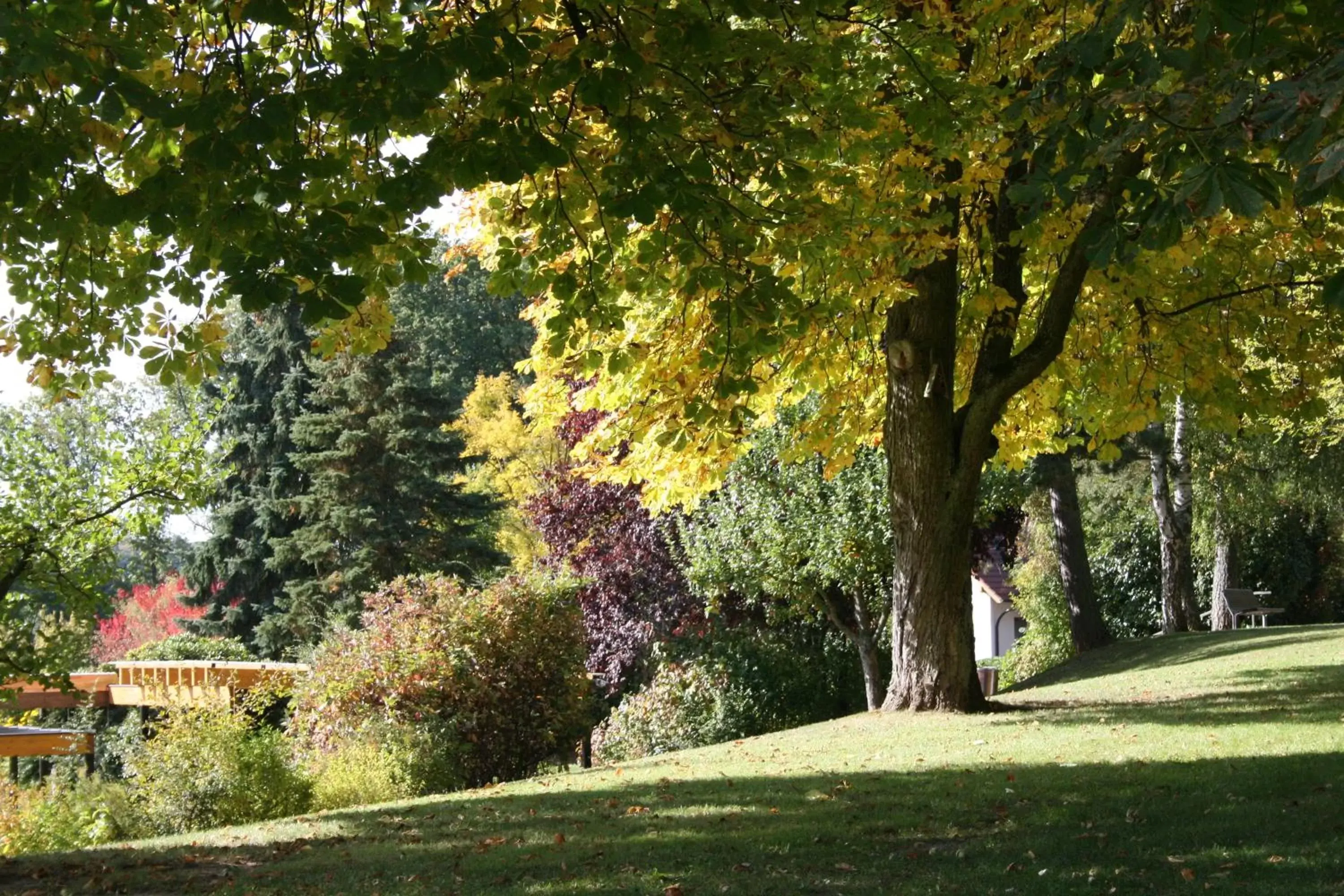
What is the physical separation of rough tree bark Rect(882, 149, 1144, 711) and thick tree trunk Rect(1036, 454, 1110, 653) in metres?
8.47

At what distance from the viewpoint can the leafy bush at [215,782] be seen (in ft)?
39.3

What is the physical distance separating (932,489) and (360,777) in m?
6.29

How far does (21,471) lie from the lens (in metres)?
11.2

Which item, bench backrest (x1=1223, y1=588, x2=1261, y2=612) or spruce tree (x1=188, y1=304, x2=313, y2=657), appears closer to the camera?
bench backrest (x1=1223, y1=588, x2=1261, y2=612)

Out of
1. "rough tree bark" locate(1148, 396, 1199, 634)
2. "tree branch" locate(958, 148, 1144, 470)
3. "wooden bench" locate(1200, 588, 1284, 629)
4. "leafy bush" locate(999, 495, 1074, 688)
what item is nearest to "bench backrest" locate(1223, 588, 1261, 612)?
"wooden bench" locate(1200, 588, 1284, 629)

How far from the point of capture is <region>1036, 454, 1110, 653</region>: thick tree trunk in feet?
62.2

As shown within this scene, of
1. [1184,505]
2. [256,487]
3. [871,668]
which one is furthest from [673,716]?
[256,487]

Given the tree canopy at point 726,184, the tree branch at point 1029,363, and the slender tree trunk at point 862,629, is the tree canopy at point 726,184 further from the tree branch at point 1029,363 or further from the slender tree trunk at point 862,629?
the slender tree trunk at point 862,629

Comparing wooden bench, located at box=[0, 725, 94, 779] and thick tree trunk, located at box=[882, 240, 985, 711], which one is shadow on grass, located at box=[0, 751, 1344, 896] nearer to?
thick tree trunk, located at box=[882, 240, 985, 711]

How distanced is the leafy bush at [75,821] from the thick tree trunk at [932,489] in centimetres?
796

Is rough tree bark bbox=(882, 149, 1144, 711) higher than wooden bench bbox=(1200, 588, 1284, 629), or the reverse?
rough tree bark bbox=(882, 149, 1144, 711)

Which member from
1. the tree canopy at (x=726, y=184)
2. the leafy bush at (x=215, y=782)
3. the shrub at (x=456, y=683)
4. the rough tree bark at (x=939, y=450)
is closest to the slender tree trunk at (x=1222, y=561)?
the tree canopy at (x=726, y=184)

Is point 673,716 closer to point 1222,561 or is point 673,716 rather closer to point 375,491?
point 1222,561

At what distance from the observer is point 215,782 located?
11984 millimetres
